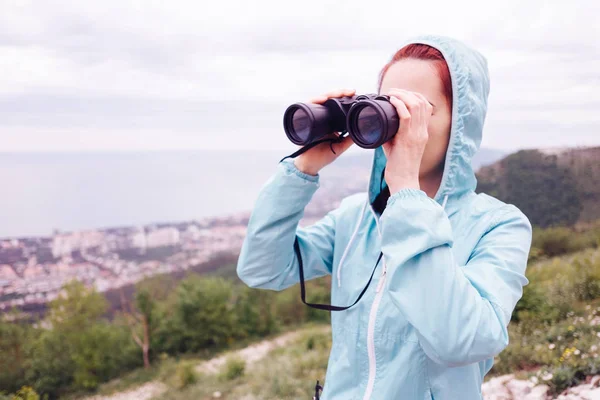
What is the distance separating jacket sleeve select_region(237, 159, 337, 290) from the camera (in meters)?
1.04

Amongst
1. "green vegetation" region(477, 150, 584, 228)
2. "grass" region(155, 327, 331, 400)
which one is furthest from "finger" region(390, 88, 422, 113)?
"green vegetation" region(477, 150, 584, 228)

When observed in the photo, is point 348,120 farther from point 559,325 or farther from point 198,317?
point 198,317

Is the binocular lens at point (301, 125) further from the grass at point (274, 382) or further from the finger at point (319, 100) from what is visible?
the grass at point (274, 382)

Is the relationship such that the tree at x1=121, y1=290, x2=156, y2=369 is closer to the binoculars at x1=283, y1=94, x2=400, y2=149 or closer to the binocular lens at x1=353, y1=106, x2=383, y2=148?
the binoculars at x1=283, y1=94, x2=400, y2=149

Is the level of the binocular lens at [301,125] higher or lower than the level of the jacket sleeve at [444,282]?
higher

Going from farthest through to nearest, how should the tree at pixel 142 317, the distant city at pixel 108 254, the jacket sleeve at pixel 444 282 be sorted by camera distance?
the tree at pixel 142 317
the distant city at pixel 108 254
the jacket sleeve at pixel 444 282

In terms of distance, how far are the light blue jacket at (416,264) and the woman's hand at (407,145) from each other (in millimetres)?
31

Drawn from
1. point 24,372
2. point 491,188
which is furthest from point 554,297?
point 24,372

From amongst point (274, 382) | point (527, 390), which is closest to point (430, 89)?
point (527, 390)

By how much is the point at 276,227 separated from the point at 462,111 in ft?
1.47

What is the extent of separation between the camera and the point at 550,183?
17.2 feet

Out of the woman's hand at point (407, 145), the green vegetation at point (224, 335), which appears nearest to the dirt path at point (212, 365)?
the green vegetation at point (224, 335)

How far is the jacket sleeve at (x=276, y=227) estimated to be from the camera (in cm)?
104

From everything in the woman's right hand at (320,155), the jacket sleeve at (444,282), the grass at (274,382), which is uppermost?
the woman's right hand at (320,155)
